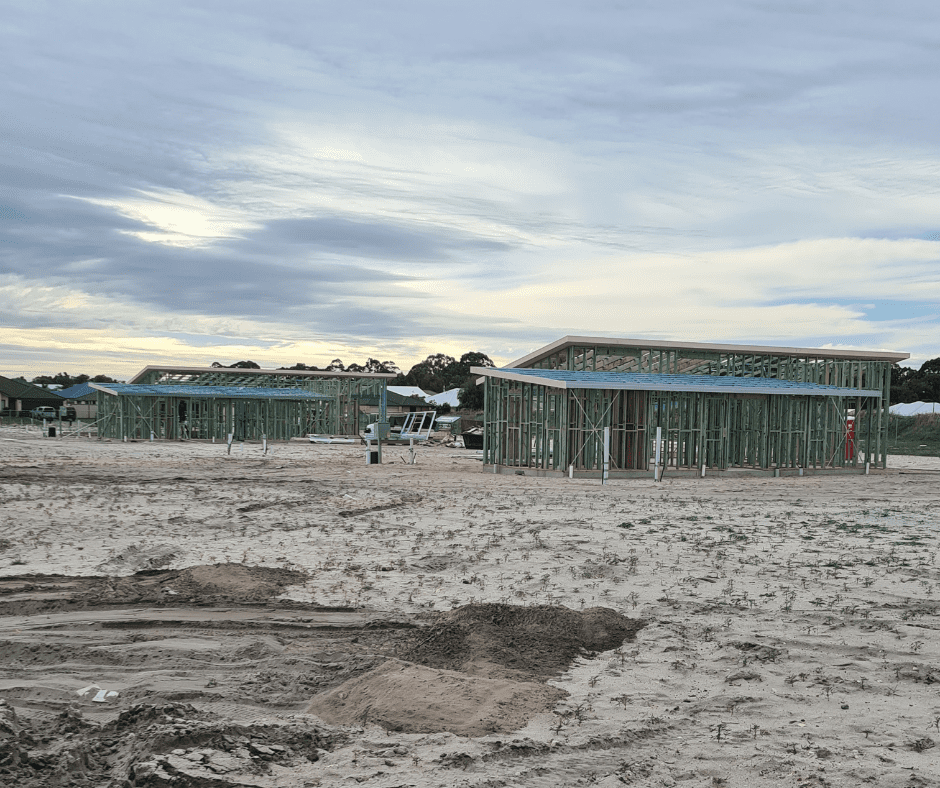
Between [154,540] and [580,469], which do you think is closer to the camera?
[154,540]

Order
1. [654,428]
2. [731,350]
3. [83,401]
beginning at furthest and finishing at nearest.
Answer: [83,401], [731,350], [654,428]

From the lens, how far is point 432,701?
18.5 feet

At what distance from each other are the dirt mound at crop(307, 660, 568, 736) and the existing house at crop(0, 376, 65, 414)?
84294 mm

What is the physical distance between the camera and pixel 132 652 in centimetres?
684

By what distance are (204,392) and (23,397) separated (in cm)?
4520

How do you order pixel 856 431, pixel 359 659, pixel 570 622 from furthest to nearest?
1. pixel 856 431
2. pixel 570 622
3. pixel 359 659

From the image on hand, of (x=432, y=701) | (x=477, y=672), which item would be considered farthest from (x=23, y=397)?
(x=432, y=701)

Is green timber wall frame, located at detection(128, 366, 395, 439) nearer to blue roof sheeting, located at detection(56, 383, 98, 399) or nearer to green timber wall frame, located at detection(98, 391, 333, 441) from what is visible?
green timber wall frame, located at detection(98, 391, 333, 441)

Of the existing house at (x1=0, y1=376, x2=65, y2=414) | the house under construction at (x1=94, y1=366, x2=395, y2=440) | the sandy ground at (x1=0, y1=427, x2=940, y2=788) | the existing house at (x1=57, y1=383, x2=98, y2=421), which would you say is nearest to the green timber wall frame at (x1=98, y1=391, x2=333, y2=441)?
the house under construction at (x1=94, y1=366, x2=395, y2=440)

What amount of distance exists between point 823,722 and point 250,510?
35.8 ft

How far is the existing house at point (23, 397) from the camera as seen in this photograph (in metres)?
82.8

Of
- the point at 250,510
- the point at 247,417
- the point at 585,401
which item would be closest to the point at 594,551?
the point at 250,510

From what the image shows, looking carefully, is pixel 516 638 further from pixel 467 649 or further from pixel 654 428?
pixel 654 428

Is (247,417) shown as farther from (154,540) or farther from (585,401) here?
(154,540)
